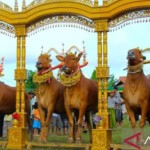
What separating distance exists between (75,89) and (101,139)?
1539mm

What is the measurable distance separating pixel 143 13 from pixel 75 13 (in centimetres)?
179

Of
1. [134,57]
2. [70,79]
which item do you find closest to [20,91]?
[70,79]

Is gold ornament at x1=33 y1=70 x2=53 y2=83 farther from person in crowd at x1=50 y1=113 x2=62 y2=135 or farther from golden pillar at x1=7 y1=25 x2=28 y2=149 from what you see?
person in crowd at x1=50 y1=113 x2=62 y2=135

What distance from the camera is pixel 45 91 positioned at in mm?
12203

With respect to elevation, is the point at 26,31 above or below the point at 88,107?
above

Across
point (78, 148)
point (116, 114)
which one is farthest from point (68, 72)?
point (116, 114)

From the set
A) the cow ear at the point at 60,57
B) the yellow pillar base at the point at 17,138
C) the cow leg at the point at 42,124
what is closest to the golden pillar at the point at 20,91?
the yellow pillar base at the point at 17,138

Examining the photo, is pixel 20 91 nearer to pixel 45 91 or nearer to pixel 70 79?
pixel 45 91

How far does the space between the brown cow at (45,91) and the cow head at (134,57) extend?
2393 mm

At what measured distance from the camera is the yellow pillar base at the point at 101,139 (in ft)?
35.9

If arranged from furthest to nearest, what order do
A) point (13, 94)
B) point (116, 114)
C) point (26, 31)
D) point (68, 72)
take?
point (116, 114) → point (13, 94) → point (26, 31) → point (68, 72)

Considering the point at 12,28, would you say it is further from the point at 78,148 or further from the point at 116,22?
the point at 78,148

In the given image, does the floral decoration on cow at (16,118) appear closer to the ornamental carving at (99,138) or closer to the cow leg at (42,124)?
the cow leg at (42,124)

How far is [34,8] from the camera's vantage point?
12.3 metres
